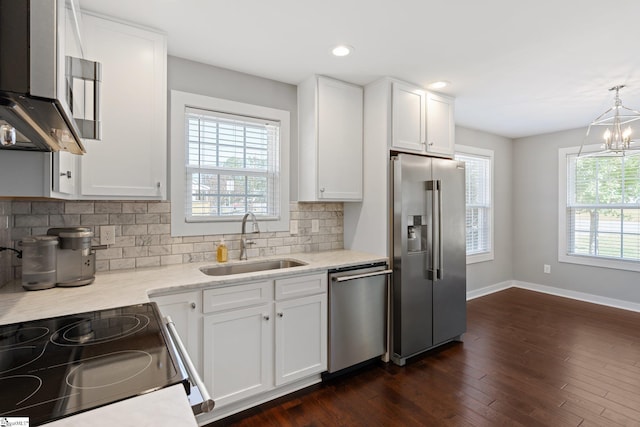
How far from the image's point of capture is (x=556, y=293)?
490 cm

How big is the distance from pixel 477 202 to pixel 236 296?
4076 mm

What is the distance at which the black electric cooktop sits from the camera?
71 cm

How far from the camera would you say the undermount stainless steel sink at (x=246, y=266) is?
7.99 ft

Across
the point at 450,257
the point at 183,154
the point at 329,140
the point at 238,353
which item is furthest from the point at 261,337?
the point at 450,257

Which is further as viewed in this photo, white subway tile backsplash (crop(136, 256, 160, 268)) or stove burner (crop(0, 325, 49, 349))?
white subway tile backsplash (crop(136, 256, 160, 268))

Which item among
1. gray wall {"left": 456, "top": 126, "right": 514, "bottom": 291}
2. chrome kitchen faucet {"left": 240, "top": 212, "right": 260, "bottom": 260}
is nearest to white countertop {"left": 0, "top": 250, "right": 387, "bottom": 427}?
chrome kitchen faucet {"left": 240, "top": 212, "right": 260, "bottom": 260}

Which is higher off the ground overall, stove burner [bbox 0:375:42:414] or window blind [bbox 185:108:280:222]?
window blind [bbox 185:108:280:222]

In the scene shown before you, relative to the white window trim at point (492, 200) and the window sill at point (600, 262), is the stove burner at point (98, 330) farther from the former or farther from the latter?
the window sill at point (600, 262)

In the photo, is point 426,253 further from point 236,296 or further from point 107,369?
point 107,369

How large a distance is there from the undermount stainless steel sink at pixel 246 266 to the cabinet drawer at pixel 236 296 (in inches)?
16.6

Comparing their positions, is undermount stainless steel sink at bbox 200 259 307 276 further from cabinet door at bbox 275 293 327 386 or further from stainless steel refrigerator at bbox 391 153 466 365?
stainless steel refrigerator at bbox 391 153 466 365

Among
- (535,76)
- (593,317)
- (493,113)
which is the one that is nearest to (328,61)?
(535,76)

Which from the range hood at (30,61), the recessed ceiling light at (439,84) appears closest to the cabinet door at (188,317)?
the range hood at (30,61)

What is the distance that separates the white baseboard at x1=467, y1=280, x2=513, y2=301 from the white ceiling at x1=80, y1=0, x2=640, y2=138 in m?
2.80
